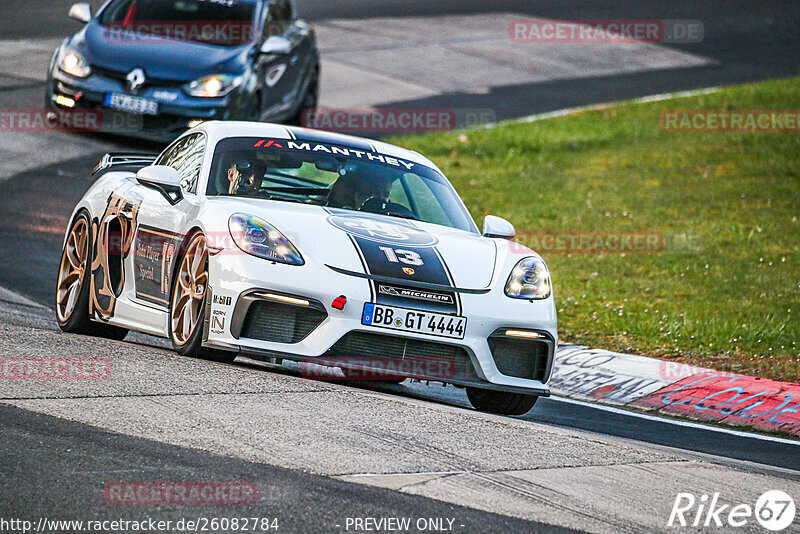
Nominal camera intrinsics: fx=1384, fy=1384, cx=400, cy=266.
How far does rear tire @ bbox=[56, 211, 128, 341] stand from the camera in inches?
339

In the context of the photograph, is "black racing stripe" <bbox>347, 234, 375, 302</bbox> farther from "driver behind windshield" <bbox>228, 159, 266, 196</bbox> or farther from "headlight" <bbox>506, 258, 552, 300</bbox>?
"driver behind windshield" <bbox>228, 159, 266, 196</bbox>

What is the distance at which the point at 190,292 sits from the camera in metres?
7.38

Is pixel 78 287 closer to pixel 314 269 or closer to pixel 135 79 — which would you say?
pixel 314 269

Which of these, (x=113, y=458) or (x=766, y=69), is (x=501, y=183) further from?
(x=113, y=458)

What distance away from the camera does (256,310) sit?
22.8ft

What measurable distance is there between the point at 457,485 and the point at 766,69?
21.3 m

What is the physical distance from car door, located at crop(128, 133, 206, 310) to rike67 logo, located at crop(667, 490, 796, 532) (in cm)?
342

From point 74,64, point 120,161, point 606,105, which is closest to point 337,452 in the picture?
point 120,161

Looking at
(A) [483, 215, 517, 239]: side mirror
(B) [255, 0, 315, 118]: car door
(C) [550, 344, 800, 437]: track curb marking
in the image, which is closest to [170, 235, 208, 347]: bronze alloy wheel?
(A) [483, 215, 517, 239]: side mirror

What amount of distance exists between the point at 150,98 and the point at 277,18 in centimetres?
283

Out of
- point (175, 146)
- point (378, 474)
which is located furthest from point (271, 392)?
point (175, 146)

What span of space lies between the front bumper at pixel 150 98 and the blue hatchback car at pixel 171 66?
0.4 inches

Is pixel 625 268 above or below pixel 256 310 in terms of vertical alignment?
below

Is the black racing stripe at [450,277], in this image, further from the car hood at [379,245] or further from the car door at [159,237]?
the car door at [159,237]
